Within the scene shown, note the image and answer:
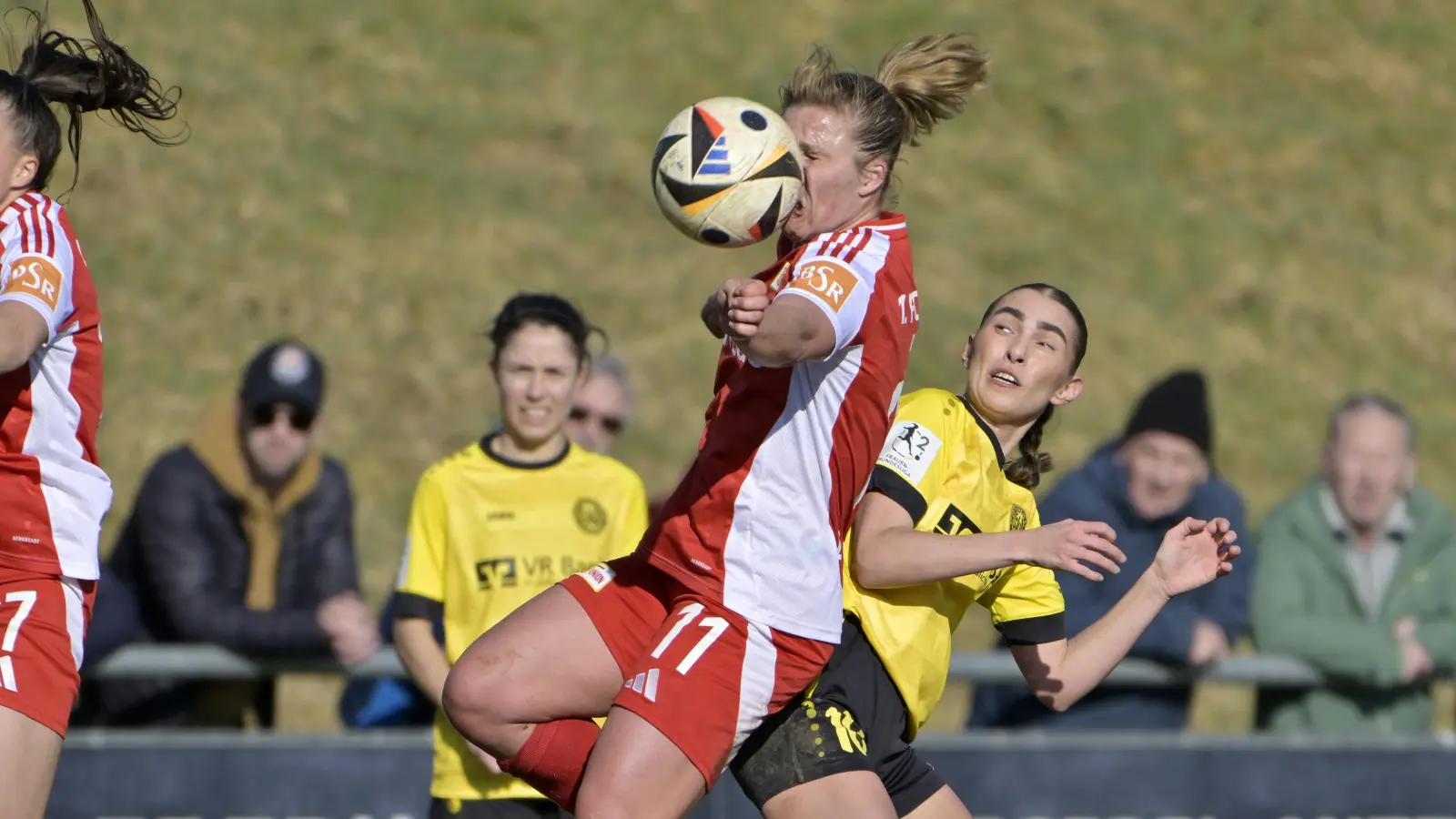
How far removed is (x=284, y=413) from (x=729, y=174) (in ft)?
11.1

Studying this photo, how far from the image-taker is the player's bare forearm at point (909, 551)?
13.3ft

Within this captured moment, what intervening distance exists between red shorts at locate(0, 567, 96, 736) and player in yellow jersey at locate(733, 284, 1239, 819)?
5.22 ft

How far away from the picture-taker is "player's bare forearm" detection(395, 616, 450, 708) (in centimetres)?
561

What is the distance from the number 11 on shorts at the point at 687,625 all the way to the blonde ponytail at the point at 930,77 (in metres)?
1.28

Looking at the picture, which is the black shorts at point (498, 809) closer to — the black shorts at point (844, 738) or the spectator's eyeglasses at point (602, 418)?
the black shorts at point (844, 738)

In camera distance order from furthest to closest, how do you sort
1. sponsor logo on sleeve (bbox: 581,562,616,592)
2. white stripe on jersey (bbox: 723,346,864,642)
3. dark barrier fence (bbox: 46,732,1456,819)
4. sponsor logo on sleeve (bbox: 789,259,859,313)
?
dark barrier fence (bbox: 46,732,1456,819), sponsor logo on sleeve (bbox: 581,562,616,592), white stripe on jersey (bbox: 723,346,864,642), sponsor logo on sleeve (bbox: 789,259,859,313)

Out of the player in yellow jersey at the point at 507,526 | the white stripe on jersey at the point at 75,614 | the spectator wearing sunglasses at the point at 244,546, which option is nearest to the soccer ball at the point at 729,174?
the white stripe on jersey at the point at 75,614

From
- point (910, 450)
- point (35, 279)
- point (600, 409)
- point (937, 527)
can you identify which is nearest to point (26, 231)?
point (35, 279)

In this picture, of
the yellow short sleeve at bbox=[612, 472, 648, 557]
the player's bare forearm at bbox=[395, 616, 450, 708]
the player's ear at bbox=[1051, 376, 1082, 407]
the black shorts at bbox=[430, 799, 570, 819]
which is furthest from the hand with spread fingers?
the player's bare forearm at bbox=[395, 616, 450, 708]

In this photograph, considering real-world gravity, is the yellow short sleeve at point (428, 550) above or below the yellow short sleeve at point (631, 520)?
below

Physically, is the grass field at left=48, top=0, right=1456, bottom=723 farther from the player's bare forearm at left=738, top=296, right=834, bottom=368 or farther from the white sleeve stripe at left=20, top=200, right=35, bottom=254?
the player's bare forearm at left=738, top=296, right=834, bottom=368

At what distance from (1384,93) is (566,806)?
1277cm

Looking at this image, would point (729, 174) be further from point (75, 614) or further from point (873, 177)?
point (75, 614)

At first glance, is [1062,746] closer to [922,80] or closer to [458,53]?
[922,80]
